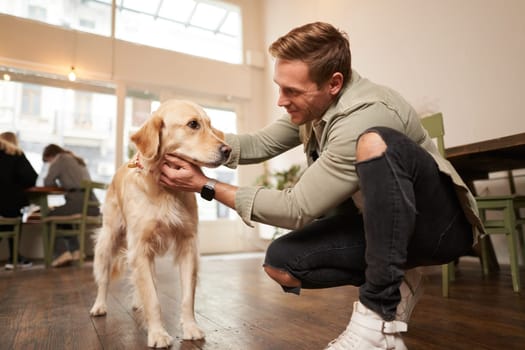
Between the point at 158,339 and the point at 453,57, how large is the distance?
3672 mm

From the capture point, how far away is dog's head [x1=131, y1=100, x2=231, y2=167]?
1.40 meters

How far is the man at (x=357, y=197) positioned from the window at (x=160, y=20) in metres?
5.38

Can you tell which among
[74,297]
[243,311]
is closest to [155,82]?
[74,297]

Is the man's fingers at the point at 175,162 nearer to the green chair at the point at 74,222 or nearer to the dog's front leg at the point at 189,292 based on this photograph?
the dog's front leg at the point at 189,292

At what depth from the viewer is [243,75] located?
263 inches

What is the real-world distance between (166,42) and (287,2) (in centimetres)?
219

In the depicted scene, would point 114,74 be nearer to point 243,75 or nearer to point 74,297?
point 243,75

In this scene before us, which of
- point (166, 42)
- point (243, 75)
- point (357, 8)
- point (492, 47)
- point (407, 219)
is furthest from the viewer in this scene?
point (243, 75)

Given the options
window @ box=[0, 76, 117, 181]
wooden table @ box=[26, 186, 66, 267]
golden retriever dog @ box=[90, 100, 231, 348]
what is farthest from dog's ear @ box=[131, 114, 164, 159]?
window @ box=[0, 76, 117, 181]

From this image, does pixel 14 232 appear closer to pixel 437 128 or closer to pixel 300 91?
pixel 300 91

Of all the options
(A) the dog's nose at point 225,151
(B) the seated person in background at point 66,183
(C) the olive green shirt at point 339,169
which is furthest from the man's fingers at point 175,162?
(B) the seated person in background at point 66,183

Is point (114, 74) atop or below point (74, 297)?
atop

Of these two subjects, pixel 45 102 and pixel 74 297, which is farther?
pixel 45 102

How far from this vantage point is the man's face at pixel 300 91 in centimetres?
111
